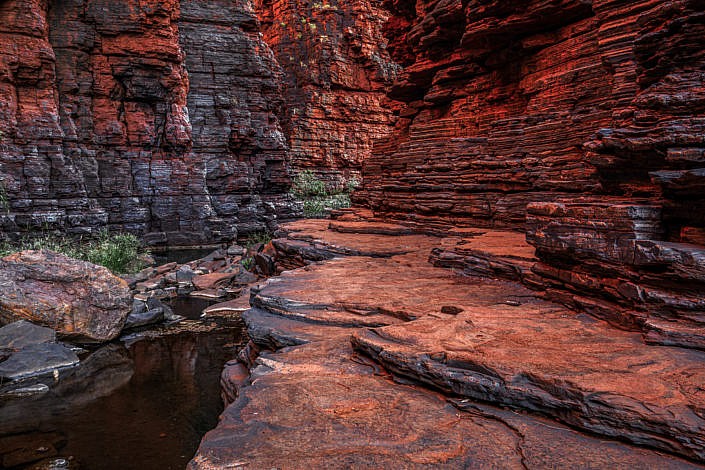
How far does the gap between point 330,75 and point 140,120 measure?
15.7 metres

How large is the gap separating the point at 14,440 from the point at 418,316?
450 cm

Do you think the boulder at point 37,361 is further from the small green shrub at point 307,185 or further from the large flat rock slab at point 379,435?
the small green shrub at point 307,185

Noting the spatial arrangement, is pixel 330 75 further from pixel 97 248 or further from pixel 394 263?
pixel 394 263

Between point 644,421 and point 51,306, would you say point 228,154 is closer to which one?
point 51,306

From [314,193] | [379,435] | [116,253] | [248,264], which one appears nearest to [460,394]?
[379,435]

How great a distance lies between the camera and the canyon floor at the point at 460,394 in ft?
7.79

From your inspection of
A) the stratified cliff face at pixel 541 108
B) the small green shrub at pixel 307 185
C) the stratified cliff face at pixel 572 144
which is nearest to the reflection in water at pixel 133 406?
the stratified cliff face at pixel 572 144

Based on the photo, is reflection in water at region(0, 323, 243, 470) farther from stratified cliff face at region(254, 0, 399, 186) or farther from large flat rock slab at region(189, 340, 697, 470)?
stratified cliff face at region(254, 0, 399, 186)

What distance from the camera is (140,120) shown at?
20328 millimetres

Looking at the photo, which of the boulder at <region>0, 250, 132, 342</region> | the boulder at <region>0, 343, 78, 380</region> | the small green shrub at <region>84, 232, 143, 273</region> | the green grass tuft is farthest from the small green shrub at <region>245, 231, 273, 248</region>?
the boulder at <region>0, 343, 78, 380</region>

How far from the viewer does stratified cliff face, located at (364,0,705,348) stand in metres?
3.78

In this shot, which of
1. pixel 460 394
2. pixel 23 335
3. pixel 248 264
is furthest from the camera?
pixel 248 264

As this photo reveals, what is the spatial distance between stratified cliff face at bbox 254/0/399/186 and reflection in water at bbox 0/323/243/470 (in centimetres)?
2472

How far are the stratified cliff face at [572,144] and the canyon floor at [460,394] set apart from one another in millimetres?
466
